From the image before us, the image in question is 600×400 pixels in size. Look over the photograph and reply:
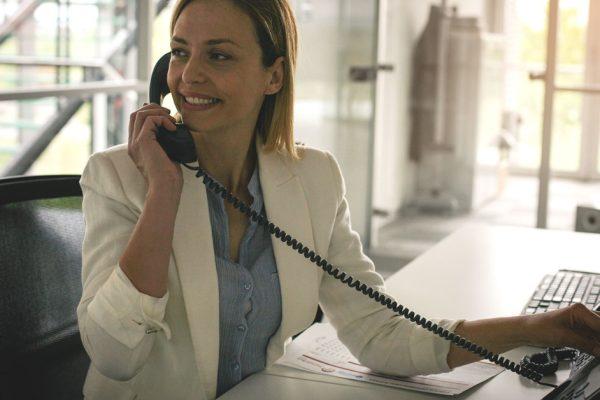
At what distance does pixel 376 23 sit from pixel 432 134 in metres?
0.66

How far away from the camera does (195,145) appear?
A: 147cm

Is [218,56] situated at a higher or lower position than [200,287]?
higher

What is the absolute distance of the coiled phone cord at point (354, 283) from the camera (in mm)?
1378

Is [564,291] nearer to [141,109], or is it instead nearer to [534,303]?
[534,303]

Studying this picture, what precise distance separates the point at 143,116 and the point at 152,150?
0.29ft

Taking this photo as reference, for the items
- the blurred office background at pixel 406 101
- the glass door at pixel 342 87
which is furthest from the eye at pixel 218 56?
the glass door at pixel 342 87

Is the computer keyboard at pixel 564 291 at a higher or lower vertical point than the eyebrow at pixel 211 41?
lower

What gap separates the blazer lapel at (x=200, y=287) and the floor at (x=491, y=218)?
10.7ft

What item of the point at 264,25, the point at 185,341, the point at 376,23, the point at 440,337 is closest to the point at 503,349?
the point at 440,337

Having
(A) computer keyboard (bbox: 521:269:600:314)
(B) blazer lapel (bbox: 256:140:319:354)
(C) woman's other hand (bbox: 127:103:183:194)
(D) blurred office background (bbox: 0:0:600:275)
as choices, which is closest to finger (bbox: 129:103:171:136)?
(C) woman's other hand (bbox: 127:103:183:194)

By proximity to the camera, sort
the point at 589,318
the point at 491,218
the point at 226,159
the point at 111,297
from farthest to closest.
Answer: the point at 491,218
the point at 226,159
the point at 589,318
the point at 111,297

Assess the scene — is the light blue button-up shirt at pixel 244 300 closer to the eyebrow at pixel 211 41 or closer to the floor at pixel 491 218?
the eyebrow at pixel 211 41

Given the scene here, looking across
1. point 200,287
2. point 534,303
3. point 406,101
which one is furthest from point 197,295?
point 406,101

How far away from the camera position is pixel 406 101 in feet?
15.5
